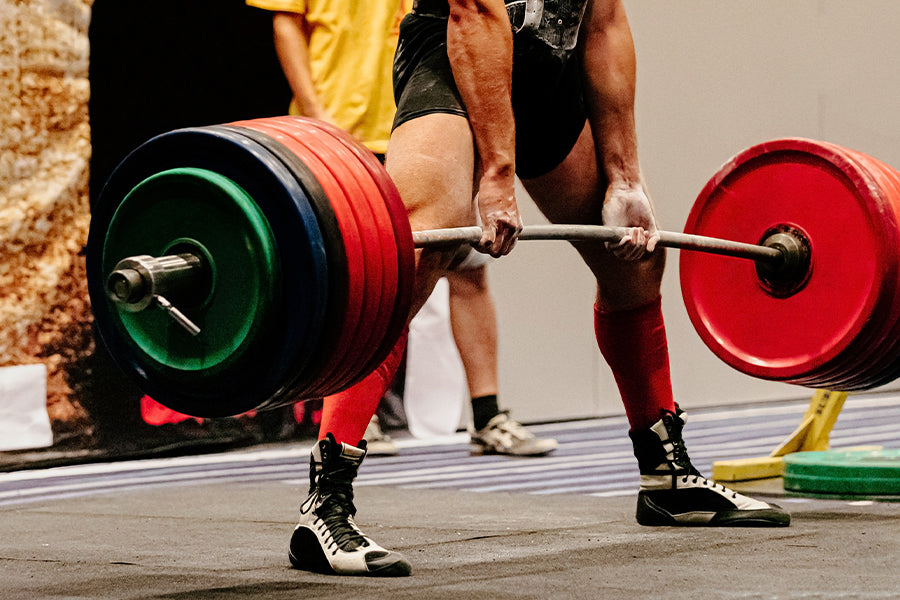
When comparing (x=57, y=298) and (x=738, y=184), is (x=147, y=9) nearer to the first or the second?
(x=57, y=298)

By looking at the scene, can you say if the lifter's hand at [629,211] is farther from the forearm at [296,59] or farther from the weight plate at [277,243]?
the forearm at [296,59]

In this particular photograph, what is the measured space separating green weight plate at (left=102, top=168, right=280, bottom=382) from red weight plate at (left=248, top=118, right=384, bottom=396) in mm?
134

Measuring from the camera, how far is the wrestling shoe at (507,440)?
388cm

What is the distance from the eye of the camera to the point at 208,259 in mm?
1734

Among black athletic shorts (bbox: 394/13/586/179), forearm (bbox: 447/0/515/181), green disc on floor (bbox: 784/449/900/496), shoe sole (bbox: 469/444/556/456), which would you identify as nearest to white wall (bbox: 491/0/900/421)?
Result: shoe sole (bbox: 469/444/556/456)

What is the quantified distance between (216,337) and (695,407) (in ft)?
13.9

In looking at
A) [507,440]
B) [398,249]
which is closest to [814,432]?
[507,440]

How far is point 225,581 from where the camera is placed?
1.98 m

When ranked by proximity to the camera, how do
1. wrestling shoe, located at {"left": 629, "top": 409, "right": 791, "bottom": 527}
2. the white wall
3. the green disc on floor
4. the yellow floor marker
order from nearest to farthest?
wrestling shoe, located at {"left": 629, "top": 409, "right": 791, "bottom": 527}, the green disc on floor, the yellow floor marker, the white wall

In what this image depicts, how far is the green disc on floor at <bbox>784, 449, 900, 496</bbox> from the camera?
2812 millimetres

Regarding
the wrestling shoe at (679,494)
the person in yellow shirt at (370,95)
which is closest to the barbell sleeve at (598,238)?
the wrestling shoe at (679,494)

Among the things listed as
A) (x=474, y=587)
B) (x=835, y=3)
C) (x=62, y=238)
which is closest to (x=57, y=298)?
(x=62, y=238)

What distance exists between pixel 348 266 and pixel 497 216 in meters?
0.44

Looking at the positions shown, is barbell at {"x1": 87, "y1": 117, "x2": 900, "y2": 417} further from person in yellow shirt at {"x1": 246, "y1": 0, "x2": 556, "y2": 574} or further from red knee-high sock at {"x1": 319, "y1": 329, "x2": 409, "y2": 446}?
person in yellow shirt at {"x1": 246, "y1": 0, "x2": 556, "y2": 574}
